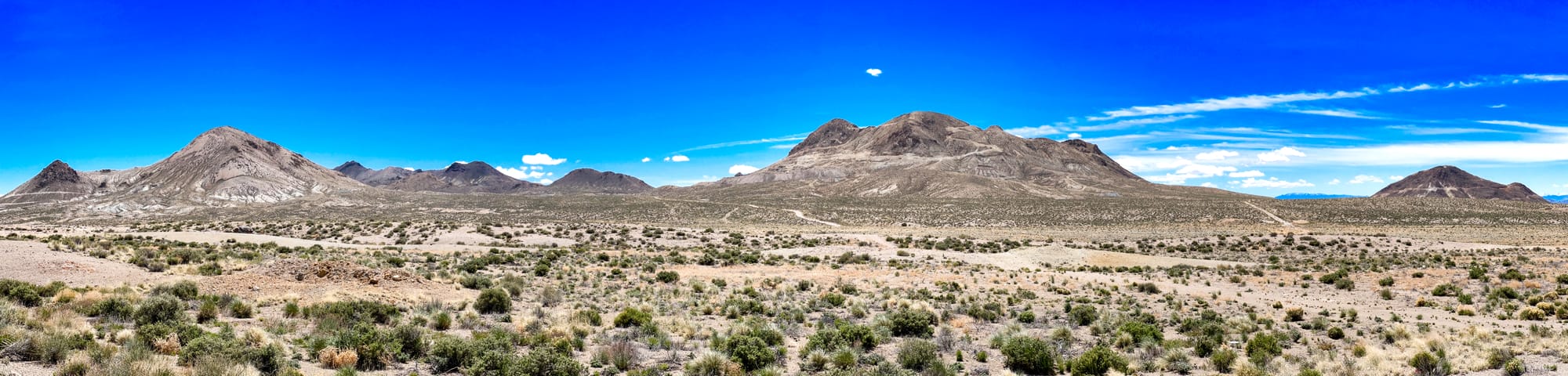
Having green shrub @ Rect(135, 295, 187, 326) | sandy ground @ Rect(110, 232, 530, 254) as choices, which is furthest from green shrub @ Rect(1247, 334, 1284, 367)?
sandy ground @ Rect(110, 232, 530, 254)

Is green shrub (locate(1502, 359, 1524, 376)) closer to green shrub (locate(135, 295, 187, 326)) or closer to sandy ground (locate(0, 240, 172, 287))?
green shrub (locate(135, 295, 187, 326))

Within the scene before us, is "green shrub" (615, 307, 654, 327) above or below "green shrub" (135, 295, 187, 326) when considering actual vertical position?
below

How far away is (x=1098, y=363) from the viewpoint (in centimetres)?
1073

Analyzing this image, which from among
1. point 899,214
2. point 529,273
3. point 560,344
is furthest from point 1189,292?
point 899,214

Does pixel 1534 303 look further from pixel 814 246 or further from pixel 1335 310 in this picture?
pixel 814 246

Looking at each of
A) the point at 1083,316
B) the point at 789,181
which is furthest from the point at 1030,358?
Result: the point at 789,181

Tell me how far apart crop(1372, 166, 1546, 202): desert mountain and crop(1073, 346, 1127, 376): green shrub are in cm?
22493

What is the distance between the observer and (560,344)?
11312 millimetres

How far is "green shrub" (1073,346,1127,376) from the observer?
10.6m

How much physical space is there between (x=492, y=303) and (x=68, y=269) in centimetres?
1216

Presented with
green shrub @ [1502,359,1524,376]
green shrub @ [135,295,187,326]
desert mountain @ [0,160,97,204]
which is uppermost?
desert mountain @ [0,160,97,204]

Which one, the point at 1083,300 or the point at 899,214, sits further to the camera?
the point at 899,214

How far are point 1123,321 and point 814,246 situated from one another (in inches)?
1034

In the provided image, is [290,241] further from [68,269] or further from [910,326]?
[910,326]
